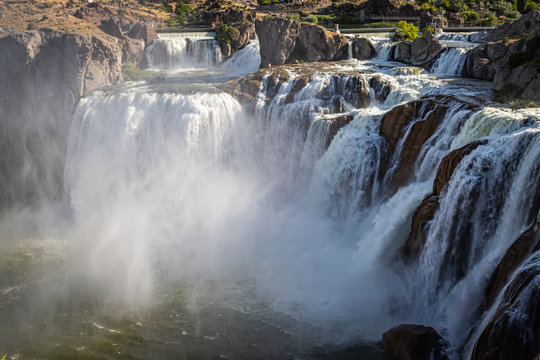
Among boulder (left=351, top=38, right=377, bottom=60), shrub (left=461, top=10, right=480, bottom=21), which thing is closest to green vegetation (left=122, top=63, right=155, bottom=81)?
boulder (left=351, top=38, right=377, bottom=60)

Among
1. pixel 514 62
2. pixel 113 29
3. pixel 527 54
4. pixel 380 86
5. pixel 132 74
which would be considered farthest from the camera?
pixel 113 29

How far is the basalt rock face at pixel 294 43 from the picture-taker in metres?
30.8

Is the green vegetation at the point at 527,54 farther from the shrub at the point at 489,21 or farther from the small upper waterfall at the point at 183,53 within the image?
the shrub at the point at 489,21

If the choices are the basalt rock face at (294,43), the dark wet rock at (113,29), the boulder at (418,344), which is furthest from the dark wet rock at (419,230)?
the dark wet rock at (113,29)

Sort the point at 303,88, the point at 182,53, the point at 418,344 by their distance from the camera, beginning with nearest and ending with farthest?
1. the point at 418,344
2. the point at 303,88
3. the point at 182,53

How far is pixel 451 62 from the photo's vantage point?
2612 centimetres

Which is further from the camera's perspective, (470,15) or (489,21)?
(470,15)

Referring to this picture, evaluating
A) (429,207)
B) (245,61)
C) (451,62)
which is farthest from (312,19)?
(429,207)

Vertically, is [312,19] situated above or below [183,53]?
above

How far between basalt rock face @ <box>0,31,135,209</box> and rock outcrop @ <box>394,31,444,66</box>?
1943 cm

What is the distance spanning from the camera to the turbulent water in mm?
13406

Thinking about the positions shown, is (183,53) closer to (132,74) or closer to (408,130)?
(132,74)

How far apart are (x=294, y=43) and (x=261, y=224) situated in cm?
1499

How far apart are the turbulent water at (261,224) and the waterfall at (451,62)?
19 centimetres
